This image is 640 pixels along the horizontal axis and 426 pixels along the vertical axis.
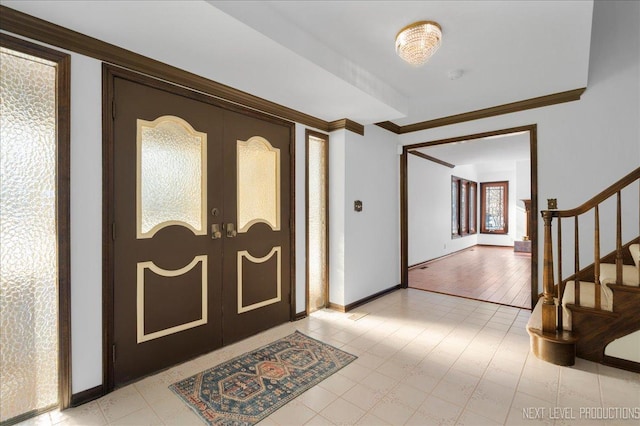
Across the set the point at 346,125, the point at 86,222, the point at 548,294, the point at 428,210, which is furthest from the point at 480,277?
the point at 86,222

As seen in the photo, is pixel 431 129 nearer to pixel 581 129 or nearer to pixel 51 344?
pixel 581 129

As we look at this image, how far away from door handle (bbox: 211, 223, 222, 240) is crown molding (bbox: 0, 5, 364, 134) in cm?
116

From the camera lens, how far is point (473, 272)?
6.18m

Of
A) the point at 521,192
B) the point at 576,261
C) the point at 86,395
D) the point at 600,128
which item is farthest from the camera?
the point at 521,192

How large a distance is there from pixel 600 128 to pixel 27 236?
200 inches

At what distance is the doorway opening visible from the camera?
3758 millimetres

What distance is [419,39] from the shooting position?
221 cm

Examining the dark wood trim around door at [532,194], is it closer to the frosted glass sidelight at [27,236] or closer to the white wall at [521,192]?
the frosted glass sidelight at [27,236]

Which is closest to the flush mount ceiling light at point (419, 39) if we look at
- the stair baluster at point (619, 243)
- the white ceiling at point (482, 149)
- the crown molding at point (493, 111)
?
the stair baluster at point (619, 243)

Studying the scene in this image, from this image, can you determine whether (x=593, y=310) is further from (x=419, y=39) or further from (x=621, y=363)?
(x=419, y=39)

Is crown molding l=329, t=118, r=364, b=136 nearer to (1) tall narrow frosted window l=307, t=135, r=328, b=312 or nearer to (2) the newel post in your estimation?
(1) tall narrow frosted window l=307, t=135, r=328, b=312

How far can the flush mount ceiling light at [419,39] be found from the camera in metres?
2.18

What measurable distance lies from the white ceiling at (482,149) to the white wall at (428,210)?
15.9 inches

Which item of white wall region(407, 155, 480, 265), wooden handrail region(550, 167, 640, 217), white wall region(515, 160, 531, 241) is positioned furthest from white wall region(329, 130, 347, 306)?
white wall region(515, 160, 531, 241)
